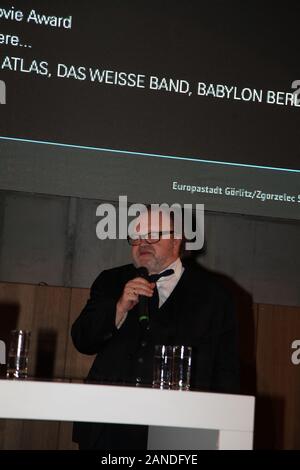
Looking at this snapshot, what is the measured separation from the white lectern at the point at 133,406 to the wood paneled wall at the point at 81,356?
228 centimetres

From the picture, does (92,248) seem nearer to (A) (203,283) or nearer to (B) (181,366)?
(A) (203,283)

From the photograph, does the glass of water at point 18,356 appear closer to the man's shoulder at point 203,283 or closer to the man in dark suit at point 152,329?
the man in dark suit at point 152,329

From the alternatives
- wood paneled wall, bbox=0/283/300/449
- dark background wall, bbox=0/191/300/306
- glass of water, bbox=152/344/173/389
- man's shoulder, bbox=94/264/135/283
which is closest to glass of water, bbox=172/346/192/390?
glass of water, bbox=152/344/173/389

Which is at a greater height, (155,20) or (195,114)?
(155,20)

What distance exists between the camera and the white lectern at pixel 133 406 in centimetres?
201

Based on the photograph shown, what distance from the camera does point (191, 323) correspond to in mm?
3012

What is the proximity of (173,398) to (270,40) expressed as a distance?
9.60 feet

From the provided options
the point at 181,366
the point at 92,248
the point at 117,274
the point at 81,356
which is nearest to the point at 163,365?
the point at 181,366

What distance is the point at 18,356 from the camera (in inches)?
95.0

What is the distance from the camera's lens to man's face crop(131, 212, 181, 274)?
3037 mm

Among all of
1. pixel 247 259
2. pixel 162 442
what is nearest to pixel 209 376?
pixel 162 442

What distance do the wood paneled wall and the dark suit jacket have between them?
4.26ft

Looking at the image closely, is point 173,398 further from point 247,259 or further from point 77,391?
point 247,259
